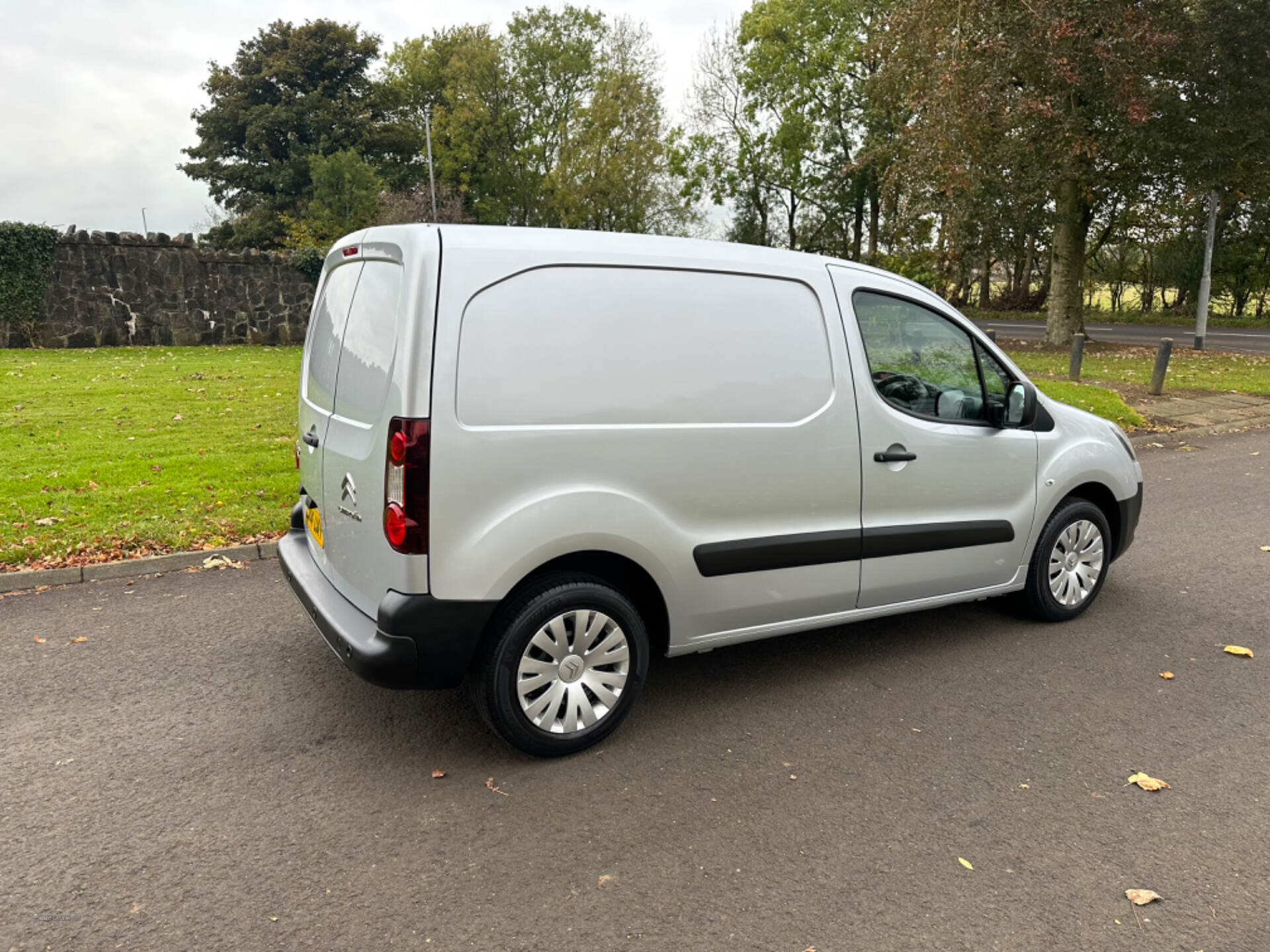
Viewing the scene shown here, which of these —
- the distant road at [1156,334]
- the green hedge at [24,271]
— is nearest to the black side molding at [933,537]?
the green hedge at [24,271]

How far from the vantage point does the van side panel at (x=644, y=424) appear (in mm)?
3117

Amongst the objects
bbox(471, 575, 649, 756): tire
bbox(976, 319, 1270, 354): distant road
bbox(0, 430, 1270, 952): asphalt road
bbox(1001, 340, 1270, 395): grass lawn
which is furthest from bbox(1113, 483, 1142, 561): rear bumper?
bbox(976, 319, 1270, 354): distant road

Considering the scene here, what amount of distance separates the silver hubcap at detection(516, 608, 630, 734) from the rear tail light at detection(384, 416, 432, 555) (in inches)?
23.0

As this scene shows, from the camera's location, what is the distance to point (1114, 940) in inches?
98.2

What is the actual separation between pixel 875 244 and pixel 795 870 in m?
42.6

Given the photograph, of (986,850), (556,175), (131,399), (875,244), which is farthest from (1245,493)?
(556,175)

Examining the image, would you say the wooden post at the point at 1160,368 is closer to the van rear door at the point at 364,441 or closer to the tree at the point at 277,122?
the van rear door at the point at 364,441

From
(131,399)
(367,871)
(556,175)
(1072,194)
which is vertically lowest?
(367,871)

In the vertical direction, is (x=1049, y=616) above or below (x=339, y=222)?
below

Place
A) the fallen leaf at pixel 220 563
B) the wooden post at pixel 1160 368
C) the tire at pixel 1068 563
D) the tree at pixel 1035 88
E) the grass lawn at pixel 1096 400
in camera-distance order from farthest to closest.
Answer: the tree at pixel 1035 88 → the wooden post at pixel 1160 368 → the grass lawn at pixel 1096 400 → the fallen leaf at pixel 220 563 → the tire at pixel 1068 563

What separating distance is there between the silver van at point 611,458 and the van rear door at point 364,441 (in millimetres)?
13

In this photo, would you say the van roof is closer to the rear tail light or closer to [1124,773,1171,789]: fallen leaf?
the rear tail light

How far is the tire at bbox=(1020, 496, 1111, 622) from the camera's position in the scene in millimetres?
4777

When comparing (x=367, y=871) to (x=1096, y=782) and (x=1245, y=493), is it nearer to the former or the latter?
(x=1096, y=782)
